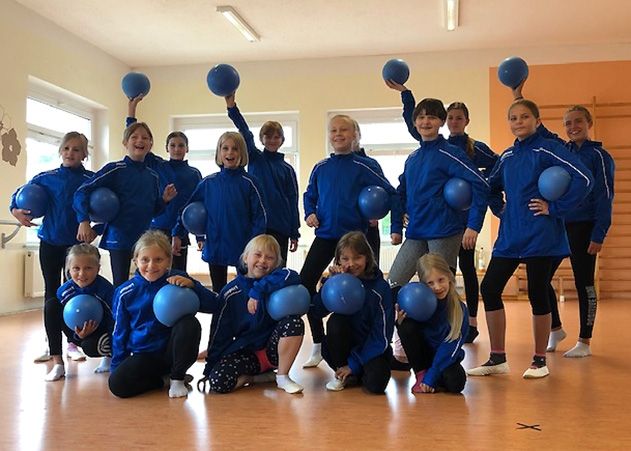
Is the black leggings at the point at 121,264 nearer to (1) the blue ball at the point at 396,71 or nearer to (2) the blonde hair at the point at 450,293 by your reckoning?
(2) the blonde hair at the point at 450,293

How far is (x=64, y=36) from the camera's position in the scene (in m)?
7.17

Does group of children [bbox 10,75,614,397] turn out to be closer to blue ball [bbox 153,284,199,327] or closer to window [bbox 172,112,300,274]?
blue ball [bbox 153,284,199,327]

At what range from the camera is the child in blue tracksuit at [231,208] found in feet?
10.6

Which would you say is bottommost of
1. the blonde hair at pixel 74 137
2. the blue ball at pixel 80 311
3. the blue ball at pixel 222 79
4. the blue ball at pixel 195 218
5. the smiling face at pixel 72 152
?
the blue ball at pixel 80 311

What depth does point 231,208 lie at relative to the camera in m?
3.24

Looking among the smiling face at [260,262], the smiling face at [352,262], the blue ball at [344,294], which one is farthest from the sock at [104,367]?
the smiling face at [352,262]

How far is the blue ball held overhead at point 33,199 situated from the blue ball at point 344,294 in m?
1.68

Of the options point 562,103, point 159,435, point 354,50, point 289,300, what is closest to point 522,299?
point 562,103

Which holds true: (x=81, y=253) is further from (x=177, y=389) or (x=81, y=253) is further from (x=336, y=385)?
(x=336, y=385)

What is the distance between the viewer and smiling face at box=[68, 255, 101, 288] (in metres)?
2.89

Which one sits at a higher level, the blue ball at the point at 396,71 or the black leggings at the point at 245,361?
the blue ball at the point at 396,71

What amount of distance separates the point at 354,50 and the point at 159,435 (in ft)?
22.3

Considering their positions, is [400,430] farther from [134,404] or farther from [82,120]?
[82,120]

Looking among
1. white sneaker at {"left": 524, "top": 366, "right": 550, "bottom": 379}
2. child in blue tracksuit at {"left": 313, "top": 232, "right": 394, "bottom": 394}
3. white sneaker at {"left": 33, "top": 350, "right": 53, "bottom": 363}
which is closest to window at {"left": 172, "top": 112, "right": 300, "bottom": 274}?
white sneaker at {"left": 33, "top": 350, "right": 53, "bottom": 363}
